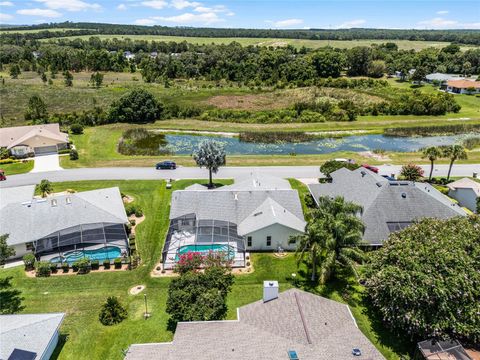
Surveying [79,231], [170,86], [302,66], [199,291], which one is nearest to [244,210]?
[199,291]

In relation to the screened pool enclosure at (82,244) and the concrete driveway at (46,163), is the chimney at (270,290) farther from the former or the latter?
the concrete driveway at (46,163)

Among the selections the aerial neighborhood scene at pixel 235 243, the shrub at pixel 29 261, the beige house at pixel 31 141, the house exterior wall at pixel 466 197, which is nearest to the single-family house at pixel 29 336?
the aerial neighborhood scene at pixel 235 243

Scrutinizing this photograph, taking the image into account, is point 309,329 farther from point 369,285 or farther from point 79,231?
point 79,231

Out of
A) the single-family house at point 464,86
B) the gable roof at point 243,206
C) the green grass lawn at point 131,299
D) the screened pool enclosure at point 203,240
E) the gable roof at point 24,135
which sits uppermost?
the single-family house at point 464,86

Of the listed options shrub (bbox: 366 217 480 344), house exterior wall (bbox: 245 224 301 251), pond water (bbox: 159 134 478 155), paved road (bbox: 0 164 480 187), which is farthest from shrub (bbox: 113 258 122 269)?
pond water (bbox: 159 134 478 155)

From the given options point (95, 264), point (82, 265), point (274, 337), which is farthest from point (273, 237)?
point (82, 265)

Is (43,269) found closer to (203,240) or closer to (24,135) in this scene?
(203,240)
